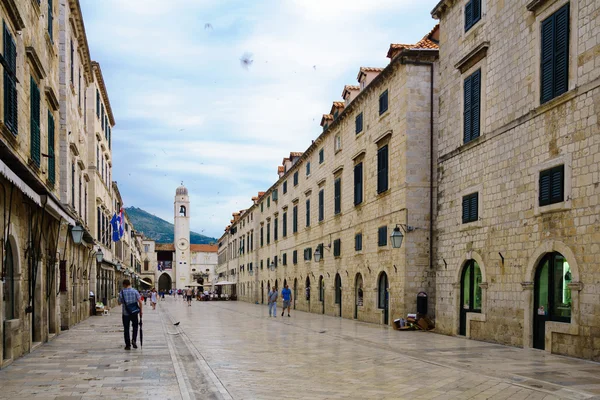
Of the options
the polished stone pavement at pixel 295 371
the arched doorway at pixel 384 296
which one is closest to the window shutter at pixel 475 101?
the polished stone pavement at pixel 295 371

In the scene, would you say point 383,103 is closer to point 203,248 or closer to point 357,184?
point 357,184

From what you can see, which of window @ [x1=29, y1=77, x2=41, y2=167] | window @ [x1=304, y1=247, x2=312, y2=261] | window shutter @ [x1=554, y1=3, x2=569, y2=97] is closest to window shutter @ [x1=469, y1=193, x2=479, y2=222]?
window shutter @ [x1=554, y1=3, x2=569, y2=97]

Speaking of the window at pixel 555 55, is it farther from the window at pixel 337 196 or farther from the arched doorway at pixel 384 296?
the window at pixel 337 196

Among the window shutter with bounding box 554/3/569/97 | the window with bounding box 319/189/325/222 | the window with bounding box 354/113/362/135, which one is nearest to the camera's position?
the window shutter with bounding box 554/3/569/97

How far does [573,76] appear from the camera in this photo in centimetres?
1292

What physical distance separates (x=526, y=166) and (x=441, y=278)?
19.7 feet

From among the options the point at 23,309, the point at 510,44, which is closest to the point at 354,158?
the point at 510,44

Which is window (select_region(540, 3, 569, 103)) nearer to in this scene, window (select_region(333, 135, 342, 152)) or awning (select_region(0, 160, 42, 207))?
awning (select_region(0, 160, 42, 207))

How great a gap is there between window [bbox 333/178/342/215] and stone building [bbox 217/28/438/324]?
2.1 inches

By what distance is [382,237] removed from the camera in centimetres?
2403

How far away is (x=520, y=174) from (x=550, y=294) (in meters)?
3.07

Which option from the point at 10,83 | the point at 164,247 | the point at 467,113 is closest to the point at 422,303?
the point at 467,113

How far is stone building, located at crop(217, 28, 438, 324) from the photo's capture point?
71.6 feet

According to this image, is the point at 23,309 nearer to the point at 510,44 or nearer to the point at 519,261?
the point at 519,261
